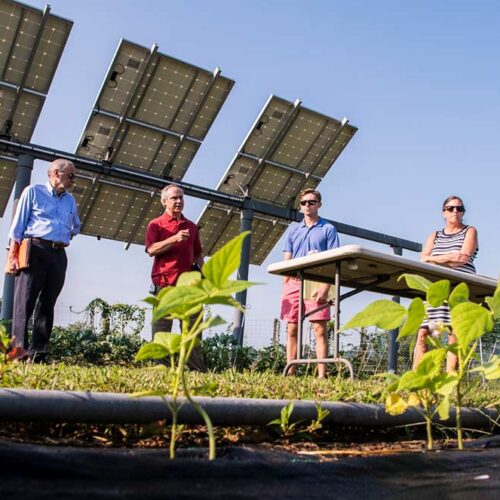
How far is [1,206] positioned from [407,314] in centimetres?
914

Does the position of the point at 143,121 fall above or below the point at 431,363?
above

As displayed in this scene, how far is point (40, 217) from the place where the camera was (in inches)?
209

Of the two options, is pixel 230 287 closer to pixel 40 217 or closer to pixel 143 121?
pixel 40 217

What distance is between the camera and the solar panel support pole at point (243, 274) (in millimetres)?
9143

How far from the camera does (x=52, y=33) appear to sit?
8.49m

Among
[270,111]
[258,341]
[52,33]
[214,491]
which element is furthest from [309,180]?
[214,491]

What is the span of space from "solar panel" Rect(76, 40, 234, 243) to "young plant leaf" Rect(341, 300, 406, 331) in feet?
26.1

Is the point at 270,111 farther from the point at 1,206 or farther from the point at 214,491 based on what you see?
the point at 214,491

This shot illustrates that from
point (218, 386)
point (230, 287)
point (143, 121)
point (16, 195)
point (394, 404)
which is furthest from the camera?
point (143, 121)

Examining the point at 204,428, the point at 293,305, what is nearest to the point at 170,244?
the point at 293,305

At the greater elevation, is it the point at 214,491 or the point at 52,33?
the point at 52,33

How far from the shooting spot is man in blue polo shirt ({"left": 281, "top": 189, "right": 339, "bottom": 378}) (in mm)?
5680

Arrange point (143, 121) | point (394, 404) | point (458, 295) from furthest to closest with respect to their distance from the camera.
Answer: point (143, 121) < point (394, 404) < point (458, 295)

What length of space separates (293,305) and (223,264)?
4.48m
